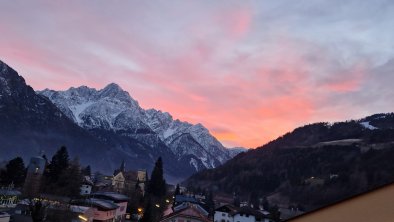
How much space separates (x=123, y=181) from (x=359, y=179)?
95298 millimetres

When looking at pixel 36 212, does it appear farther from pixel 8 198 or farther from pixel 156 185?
pixel 156 185

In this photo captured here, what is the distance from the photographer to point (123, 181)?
444ft

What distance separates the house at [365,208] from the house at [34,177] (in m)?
68.5

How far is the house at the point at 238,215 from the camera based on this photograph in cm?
7325

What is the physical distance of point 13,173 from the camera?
73.9 metres

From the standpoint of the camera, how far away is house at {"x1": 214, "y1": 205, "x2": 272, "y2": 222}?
73.2m

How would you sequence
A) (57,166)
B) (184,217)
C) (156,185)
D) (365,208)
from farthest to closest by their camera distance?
(156,185), (57,166), (184,217), (365,208)

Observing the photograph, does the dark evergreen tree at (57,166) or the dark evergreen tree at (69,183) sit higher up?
the dark evergreen tree at (57,166)

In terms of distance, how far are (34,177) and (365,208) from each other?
7953cm

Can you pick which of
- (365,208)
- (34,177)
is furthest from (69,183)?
(365,208)

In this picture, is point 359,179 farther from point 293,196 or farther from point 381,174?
point 293,196

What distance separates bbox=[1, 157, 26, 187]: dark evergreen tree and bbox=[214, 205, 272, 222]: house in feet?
122

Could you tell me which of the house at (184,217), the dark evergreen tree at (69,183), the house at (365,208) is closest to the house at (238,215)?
the house at (184,217)

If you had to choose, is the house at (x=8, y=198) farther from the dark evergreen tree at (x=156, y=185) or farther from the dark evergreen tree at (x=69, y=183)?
the dark evergreen tree at (x=156, y=185)
